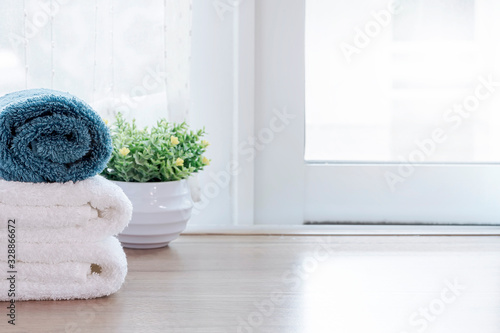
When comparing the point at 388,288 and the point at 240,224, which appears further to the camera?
the point at 240,224

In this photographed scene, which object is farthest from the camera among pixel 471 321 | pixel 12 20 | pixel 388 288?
pixel 12 20

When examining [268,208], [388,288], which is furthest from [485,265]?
[268,208]

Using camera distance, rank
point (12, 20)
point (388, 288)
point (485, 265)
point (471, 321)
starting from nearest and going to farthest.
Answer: point (471, 321)
point (388, 288)
point (485, 265)
point (12, 20)

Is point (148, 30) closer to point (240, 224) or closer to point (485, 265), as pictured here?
point (240, 224)

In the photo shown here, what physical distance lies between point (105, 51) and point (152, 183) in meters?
0.34

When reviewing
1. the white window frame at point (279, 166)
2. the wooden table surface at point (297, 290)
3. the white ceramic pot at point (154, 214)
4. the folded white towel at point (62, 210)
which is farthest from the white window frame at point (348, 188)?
the folded white towel at point (62, 210)

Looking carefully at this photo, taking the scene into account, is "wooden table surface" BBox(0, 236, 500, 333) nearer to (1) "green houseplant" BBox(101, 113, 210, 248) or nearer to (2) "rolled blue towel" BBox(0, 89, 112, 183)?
(1) "green houseplant" BBox(101, 113, 210, 248)

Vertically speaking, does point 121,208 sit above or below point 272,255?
above

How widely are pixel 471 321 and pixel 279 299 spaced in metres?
0.23

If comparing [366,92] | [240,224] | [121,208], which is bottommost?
[240,224]

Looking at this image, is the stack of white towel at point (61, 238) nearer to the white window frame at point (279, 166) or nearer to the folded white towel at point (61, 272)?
the folded white towel at point (61, 272)

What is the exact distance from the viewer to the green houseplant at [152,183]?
1.02m

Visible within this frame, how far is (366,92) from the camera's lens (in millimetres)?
1305

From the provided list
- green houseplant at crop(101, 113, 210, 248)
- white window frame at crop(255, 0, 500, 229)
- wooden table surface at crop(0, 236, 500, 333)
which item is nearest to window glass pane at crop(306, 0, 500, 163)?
white window frame at crop(255, 0, 500, 229)
